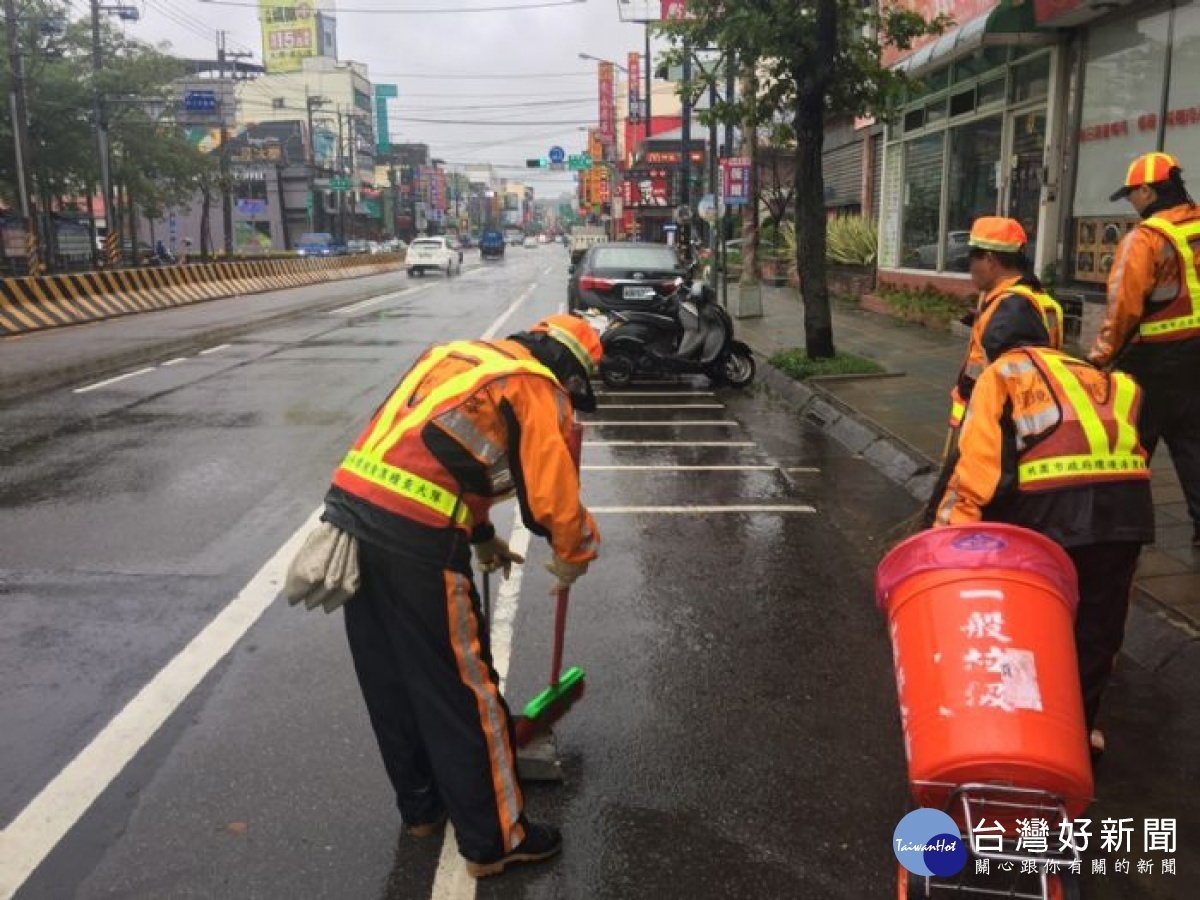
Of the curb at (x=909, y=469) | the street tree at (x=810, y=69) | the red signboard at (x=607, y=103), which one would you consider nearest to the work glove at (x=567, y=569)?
the curb at (x=909, y=469)

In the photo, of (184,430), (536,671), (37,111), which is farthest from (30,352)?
(37,111)

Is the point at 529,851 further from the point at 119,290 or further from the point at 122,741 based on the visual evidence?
the point at 119,290

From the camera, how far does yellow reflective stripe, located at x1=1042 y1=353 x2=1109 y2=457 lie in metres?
2.79

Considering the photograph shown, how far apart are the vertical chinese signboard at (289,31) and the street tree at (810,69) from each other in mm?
91718

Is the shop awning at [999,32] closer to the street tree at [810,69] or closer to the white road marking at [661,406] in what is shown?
the street tree at [810,69]

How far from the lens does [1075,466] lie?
9.18 feet

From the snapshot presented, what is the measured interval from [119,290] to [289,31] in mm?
82300

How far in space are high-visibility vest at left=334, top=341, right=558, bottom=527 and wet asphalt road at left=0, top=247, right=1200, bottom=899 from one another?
1071 millimetres

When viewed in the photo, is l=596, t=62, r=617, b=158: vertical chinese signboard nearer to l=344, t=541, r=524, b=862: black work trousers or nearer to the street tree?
the street tree

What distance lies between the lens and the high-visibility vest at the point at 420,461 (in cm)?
274

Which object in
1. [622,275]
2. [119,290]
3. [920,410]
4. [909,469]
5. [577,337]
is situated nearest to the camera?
[577,337]

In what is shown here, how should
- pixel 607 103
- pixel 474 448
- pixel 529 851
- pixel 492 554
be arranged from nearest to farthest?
pixel 474 448 < pixel 529 851 < pixel 492 554 < pixel 607 103

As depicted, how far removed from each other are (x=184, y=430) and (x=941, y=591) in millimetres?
8293

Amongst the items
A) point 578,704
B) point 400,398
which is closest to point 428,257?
point 578,704
